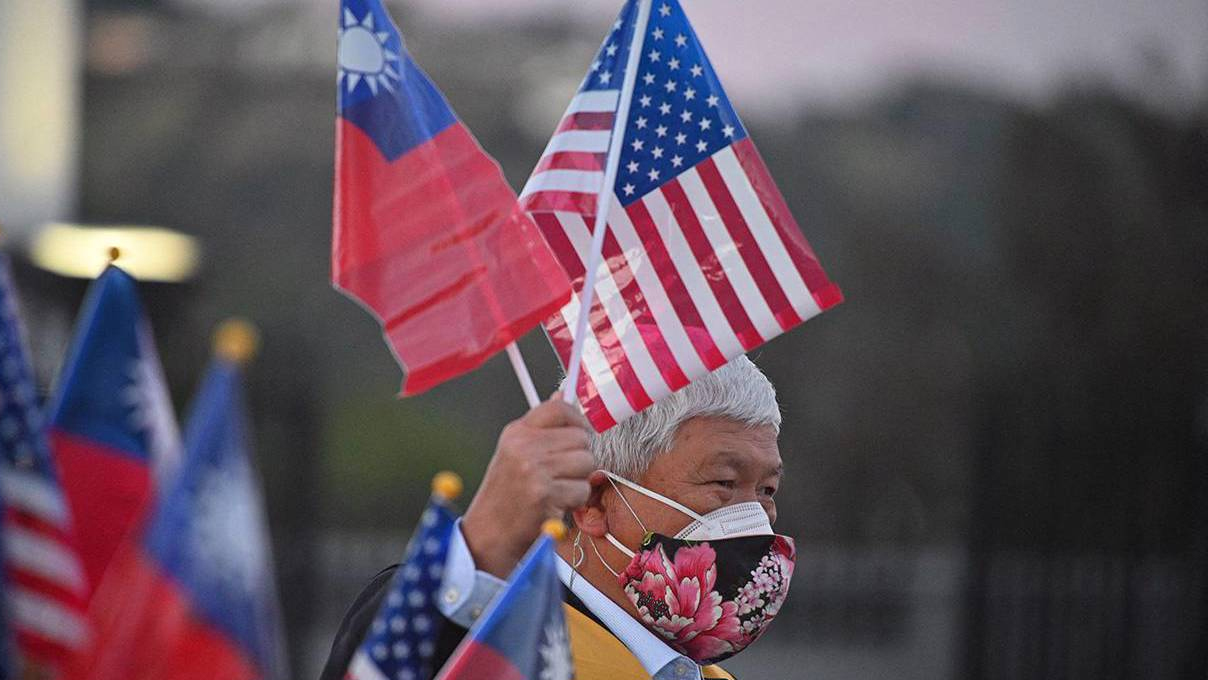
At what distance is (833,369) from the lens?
12445 mm

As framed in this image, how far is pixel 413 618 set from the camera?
6.95 feet

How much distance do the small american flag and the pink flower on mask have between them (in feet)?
4.33

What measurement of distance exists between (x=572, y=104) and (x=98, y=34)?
1148 cm

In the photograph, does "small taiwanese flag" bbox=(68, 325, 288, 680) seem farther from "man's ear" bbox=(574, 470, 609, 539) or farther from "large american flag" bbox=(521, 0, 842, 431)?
"man's ear" bbox=(574, 470, 609, 539)

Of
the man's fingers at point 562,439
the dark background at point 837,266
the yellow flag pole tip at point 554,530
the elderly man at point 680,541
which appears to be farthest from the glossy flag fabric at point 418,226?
the dark background at point 837,266

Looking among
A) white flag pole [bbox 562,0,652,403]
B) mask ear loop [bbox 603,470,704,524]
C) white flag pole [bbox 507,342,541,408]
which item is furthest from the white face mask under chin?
white flag pole [bbox 507,342,541,408]

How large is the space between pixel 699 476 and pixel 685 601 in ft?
0.86

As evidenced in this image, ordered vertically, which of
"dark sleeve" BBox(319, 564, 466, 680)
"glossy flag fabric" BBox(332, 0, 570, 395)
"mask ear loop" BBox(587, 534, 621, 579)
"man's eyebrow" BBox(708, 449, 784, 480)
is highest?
"glossy flag fabric" BBox(332, 0, 570, 395)

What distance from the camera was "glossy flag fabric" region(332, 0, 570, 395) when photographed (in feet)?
7.77

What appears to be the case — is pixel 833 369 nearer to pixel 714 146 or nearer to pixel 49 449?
pixel 714 146

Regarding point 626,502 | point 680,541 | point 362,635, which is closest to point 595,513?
point 626,502

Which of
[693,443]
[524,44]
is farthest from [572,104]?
[524,44]

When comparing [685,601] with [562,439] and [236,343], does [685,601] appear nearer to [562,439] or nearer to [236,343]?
[562,439]

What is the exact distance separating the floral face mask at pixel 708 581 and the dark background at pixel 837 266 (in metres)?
7.55
